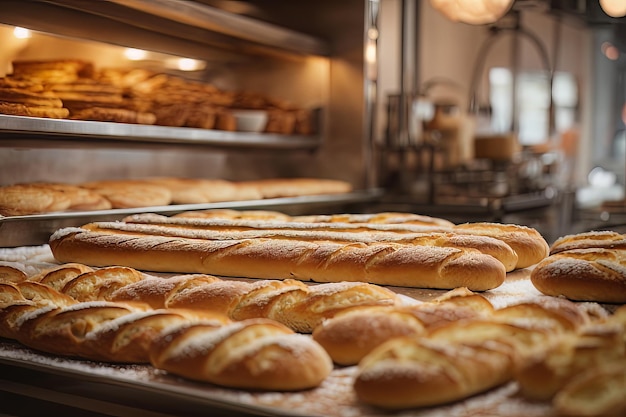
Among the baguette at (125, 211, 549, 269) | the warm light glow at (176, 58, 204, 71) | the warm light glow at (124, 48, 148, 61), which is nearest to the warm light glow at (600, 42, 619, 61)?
the warm light glow at (176, 58, 204, 71)

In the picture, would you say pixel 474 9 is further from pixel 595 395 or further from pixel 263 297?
pixel 595 395

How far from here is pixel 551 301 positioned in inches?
59.6

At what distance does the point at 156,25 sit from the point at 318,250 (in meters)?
1.98

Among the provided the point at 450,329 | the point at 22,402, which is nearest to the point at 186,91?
the point at 22,402

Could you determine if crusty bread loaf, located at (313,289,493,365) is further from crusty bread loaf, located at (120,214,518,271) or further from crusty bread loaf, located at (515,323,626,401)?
crusty bread loaf, located at (120,214,518,271)

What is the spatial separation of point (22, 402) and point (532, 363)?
101 centimetres

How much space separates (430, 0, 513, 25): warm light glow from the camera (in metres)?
3.88

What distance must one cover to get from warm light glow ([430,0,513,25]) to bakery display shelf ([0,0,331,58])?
0.86m

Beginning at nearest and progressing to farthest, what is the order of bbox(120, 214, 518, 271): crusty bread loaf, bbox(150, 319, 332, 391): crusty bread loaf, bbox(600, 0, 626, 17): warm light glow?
bbox(150, 319, 332, 391): crusty bread loaf < bbox(120, 214, 518, 271): crusty bread loaf < bbox(600, 0, 626, 17): warm light glow

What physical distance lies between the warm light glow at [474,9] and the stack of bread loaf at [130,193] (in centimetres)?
116

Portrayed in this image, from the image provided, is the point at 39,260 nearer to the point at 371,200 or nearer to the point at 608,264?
the point at 608,264

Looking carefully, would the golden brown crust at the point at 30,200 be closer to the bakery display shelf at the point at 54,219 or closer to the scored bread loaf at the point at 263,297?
the bakery display shelf at the point at 54,219

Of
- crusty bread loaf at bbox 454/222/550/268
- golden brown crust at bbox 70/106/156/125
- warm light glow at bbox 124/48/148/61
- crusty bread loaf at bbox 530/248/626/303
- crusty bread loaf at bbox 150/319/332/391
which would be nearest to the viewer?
crusty bread loaf at bbox 150/319/332/391

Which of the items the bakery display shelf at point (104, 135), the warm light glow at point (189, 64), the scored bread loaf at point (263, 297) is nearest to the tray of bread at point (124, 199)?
the bakery display shelf at point (104, 135)
